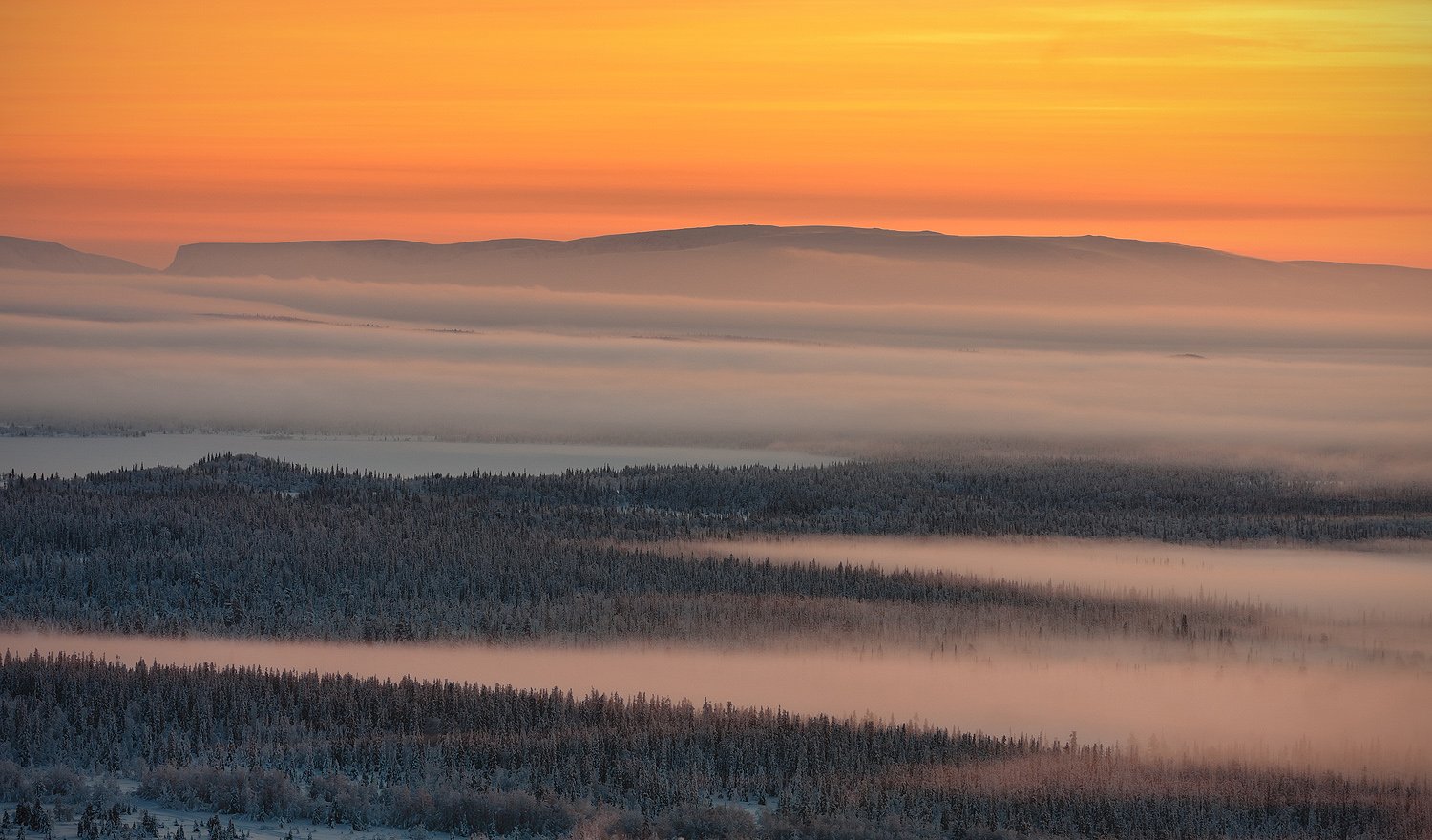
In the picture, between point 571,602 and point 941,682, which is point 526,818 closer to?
point 941,682

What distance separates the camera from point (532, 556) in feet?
288

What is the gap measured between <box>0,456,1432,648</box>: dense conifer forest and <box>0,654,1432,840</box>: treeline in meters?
25.8

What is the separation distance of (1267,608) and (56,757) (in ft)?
208

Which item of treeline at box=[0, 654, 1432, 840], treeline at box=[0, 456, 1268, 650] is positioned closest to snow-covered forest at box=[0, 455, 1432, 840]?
treeline at box=[0, 654, 1432, 840]

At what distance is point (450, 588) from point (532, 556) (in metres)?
8.70

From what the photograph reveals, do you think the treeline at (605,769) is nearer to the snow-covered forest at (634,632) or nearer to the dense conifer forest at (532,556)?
the snow-covered forest at (634,632)

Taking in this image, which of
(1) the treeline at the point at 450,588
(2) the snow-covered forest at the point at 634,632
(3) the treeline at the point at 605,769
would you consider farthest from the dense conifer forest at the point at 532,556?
(3) the treeline at the point at 605,769

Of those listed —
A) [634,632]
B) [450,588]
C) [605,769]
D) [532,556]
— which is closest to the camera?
[605,769]

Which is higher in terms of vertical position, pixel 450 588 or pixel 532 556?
pixel 532 556

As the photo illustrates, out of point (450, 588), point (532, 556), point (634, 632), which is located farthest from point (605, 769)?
point (532, 556)

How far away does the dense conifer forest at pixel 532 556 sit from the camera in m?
73.2

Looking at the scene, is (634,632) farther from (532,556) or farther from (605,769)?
(605,769)

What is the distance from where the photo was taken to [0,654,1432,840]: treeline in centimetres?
3162

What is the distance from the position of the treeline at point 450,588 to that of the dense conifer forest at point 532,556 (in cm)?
17
